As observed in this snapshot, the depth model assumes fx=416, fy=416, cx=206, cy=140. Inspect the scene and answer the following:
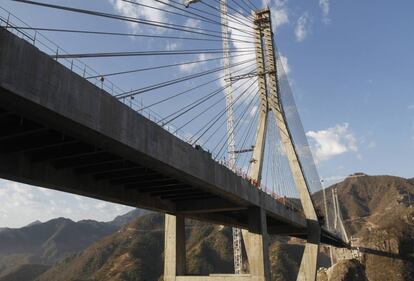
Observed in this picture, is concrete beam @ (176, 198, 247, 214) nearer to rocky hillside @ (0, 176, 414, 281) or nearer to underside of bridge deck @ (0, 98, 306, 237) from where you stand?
underside of bridge deck @ (0, 98, 306, 237)

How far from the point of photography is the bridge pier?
3441 centimetres

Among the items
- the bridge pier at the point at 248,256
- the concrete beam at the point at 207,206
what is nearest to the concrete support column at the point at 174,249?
the bridge pier at the point at 248,256

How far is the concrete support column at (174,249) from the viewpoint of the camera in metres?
36.6

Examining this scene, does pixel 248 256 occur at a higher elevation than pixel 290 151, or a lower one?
lower

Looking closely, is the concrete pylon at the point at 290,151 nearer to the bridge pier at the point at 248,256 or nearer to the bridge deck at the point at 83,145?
the bridge pier at the point at 248,256

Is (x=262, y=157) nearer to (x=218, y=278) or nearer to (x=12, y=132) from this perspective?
(x=218, y=278)

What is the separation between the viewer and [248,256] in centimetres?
3678

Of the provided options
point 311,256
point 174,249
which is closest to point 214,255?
point 311,256

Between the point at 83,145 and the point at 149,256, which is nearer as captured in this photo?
the point at 83,145

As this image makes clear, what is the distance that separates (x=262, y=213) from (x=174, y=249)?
8392 mm

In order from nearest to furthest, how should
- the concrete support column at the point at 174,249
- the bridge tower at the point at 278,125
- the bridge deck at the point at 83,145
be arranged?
the bridge deck at the point at 83,145 → the concrete support column at the point at 174,249 → the bridge tower at the point at 278,125

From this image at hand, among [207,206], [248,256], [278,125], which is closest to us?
[207,206]

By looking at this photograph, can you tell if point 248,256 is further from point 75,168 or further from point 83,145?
point 83,145

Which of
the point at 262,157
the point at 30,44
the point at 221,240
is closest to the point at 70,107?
the point at 30,44
